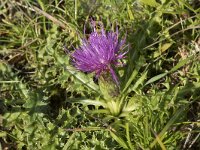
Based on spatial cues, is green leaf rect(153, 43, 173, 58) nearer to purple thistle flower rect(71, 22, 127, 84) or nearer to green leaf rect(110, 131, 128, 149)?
purple thistle flower rect(71, 22, 127, 84)

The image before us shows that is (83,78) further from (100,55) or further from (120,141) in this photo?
(120,141)

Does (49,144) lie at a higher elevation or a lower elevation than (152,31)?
lower

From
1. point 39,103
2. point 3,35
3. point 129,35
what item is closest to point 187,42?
point 129,35

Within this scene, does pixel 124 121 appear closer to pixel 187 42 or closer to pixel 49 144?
pixel 49 144

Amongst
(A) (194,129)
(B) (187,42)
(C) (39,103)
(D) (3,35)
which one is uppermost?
(D) (3,35)

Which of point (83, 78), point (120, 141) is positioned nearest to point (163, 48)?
point (83, 78)

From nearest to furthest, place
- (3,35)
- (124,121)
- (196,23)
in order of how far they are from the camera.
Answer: (124,121)
(196,23)
(3,35)

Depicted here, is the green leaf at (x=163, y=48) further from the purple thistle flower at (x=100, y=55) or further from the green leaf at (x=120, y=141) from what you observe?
the green leaf at (x=120, y=141)

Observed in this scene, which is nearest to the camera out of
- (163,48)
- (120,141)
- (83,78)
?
(120,141)

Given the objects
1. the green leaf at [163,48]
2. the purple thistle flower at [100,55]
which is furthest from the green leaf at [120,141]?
the green leaf at [163,48]

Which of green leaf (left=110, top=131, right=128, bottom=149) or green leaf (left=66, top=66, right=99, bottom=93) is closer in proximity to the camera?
green leaf (left=110, top=131, right=128, bottom=149)

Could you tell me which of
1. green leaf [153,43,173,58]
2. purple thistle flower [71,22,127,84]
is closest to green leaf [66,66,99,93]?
purple thistle flower [71,22,127,84]
